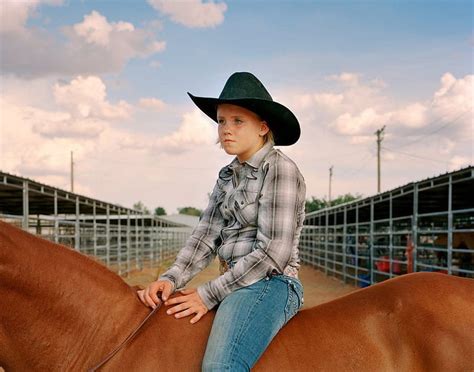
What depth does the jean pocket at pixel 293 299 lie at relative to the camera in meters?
2.41

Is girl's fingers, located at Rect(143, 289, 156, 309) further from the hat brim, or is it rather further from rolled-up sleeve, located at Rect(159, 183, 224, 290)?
the hat brim

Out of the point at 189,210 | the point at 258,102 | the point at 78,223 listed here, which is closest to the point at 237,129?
the point at 258,102

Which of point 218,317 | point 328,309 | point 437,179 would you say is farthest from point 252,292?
point 437,179

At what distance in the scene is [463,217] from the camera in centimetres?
1986

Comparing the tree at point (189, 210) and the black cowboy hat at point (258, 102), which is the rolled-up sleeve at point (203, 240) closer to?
the black cowboy hat at point (258, 102)

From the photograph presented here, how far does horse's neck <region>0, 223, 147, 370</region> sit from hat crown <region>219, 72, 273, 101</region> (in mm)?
996

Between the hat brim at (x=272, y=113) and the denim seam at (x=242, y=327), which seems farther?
the hat brim at (x=272, y=113)

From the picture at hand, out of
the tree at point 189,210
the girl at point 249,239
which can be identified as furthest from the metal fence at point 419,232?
the tree at point 189,210

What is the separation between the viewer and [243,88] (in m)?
2.51

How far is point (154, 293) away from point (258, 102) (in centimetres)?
97

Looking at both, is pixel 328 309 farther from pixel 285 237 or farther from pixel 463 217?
pixel 463 217

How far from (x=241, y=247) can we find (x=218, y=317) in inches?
13.2

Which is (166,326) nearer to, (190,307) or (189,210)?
(190,307)

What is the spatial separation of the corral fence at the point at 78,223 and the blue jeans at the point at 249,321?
1.94m
